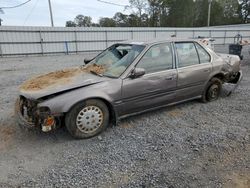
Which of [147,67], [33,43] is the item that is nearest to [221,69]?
[147,67]

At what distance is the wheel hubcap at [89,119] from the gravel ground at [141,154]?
0.63ft

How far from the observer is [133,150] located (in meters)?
3.12

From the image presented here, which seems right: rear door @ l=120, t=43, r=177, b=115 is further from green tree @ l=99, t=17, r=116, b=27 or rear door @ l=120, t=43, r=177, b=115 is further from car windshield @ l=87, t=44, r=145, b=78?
green tree @ l=99, t=17, r=116, b=27

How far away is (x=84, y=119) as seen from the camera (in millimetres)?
3389

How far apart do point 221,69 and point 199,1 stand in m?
→ 52.4

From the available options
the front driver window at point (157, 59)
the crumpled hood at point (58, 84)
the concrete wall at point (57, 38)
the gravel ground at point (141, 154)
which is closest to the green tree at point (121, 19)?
the concrete wall at point (57, 38)

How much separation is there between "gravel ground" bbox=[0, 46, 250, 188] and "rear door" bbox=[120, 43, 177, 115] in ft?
1.21

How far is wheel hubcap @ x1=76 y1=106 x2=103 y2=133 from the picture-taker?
3360 mm

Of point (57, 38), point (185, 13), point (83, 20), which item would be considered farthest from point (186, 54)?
point (83, 20)

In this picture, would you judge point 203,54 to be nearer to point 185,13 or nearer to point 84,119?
point 84,119

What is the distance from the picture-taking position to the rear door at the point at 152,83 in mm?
3682

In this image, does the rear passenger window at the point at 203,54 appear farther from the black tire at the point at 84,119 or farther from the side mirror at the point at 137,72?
the black tire at the point at 84,119

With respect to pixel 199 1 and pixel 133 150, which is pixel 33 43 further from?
pixel 199 1

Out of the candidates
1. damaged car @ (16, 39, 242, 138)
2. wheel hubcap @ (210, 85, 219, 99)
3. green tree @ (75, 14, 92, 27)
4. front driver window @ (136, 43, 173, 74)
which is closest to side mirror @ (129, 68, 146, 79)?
damaged car @ (16, 39, 242, 138)
